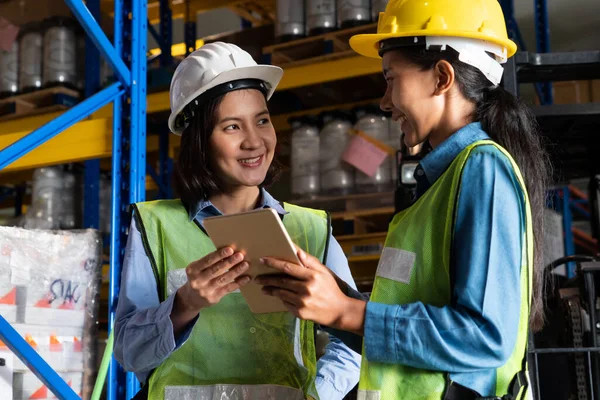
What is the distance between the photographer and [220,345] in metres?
2.32

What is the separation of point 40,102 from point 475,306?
5658mm

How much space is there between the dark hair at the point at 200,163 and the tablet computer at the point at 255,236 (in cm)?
64

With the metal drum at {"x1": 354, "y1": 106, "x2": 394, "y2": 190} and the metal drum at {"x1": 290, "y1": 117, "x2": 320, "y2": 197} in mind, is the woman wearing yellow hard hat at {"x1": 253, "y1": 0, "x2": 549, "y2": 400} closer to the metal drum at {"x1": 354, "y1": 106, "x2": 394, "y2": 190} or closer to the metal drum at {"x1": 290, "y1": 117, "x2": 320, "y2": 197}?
the metal drum at {"x1": 354, "y1": 106, "x2": 394, "y2": 190}

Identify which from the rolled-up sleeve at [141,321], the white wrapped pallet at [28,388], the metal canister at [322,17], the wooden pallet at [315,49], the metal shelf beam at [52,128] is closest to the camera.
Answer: the rolled-up sleeve at [141,321]

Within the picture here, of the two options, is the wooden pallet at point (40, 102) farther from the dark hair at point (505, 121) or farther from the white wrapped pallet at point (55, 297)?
the dark hair at point (505, 121)

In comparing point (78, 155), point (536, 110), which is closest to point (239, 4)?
point (78, 155)

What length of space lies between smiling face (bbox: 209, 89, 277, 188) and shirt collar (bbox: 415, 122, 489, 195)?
29.8 inches

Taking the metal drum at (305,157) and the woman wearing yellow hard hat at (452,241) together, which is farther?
the metal drum at (305,157)

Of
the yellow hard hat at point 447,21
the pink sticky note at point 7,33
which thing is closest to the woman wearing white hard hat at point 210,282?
the yellow hard hat at point 447,21

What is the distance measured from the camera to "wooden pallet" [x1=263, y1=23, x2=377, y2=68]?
5.70m

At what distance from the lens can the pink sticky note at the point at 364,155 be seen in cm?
571

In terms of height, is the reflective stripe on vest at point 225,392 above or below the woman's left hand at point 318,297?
below

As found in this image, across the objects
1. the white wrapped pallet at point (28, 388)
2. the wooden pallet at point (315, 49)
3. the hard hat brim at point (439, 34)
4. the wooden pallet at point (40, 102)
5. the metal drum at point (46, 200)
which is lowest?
the white wrapped pallet at point (28, 388)

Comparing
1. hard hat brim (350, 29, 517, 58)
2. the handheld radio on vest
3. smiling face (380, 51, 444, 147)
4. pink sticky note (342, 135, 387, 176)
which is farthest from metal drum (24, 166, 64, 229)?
smiling face (380, 51, 444, 147)
